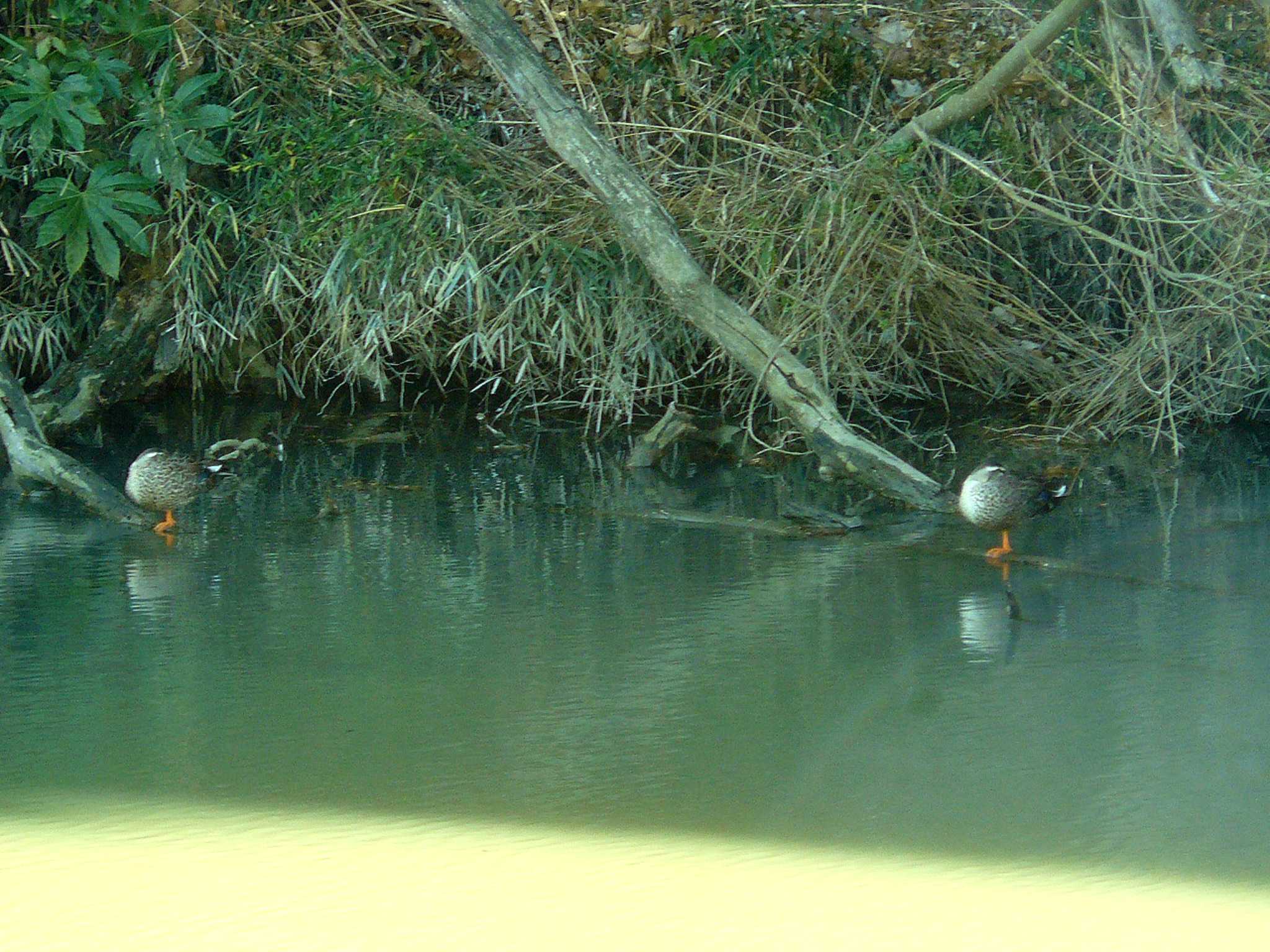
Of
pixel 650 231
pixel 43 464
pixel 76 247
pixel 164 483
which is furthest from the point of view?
pixel 76 247

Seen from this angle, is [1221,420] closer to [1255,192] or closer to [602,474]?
[1255,192]

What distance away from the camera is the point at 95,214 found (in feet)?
19.6

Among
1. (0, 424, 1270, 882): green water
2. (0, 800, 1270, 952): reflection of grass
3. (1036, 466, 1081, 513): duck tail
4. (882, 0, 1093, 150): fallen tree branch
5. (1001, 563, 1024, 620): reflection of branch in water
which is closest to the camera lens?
(0, 800, 1270, 952): reflection of grass

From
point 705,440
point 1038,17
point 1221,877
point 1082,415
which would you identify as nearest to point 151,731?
point 1221,877

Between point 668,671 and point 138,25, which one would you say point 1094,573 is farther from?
point 138,25

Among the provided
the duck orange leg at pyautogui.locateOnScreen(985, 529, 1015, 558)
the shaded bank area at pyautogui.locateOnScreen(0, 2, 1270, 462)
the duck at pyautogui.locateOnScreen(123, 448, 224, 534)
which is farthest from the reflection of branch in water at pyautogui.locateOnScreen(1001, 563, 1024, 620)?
the duck at pyautogui.locateOnScreen(123, 448, 224, 534)

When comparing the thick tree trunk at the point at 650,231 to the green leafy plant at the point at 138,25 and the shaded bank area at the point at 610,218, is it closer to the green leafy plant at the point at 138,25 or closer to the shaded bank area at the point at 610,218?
the shaded bank area at the point at 610,218

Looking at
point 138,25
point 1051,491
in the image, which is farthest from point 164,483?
point 1051,491

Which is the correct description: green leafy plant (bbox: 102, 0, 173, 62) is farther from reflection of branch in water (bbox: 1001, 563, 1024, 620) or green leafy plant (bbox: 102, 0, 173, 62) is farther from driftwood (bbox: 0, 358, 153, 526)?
reflection of branch in water (bbox: 1001, 563, 1024, 620)

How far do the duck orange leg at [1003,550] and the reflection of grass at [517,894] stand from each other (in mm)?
1932

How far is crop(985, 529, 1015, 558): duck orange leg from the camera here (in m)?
4.23

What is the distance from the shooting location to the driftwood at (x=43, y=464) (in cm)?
481

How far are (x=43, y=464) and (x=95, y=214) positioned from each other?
4.83 ft

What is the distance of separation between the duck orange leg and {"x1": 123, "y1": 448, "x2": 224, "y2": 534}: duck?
2.52 m
